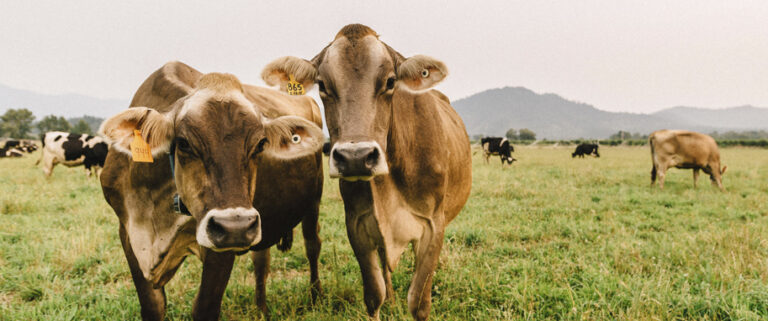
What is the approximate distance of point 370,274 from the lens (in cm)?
320

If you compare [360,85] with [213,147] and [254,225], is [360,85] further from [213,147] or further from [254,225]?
[254,225]

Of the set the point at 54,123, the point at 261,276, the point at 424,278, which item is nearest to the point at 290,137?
the point at 424,278

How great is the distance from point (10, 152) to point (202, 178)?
100 ft

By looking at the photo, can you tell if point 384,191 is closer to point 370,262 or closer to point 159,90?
point 370,262

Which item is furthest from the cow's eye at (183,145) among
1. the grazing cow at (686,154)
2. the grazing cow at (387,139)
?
the grazing cow at (686,154)

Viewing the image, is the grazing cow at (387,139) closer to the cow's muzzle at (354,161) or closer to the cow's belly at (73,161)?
the cow's muzzle at (354,161)

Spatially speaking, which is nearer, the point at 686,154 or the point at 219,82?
the point at 219,82

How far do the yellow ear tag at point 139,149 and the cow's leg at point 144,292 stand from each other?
35.0 inches

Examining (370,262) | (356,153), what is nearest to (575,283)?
(370,262)

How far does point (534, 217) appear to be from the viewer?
272 inches

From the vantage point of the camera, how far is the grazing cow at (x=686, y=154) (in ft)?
34.8

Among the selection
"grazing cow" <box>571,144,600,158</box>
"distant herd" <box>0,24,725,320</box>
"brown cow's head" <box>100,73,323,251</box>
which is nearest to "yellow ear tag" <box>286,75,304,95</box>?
"distant herd" <box>0,24,725,320</box>

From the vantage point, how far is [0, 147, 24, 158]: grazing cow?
2345cm

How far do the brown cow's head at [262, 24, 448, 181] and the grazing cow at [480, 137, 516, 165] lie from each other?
17.8m
